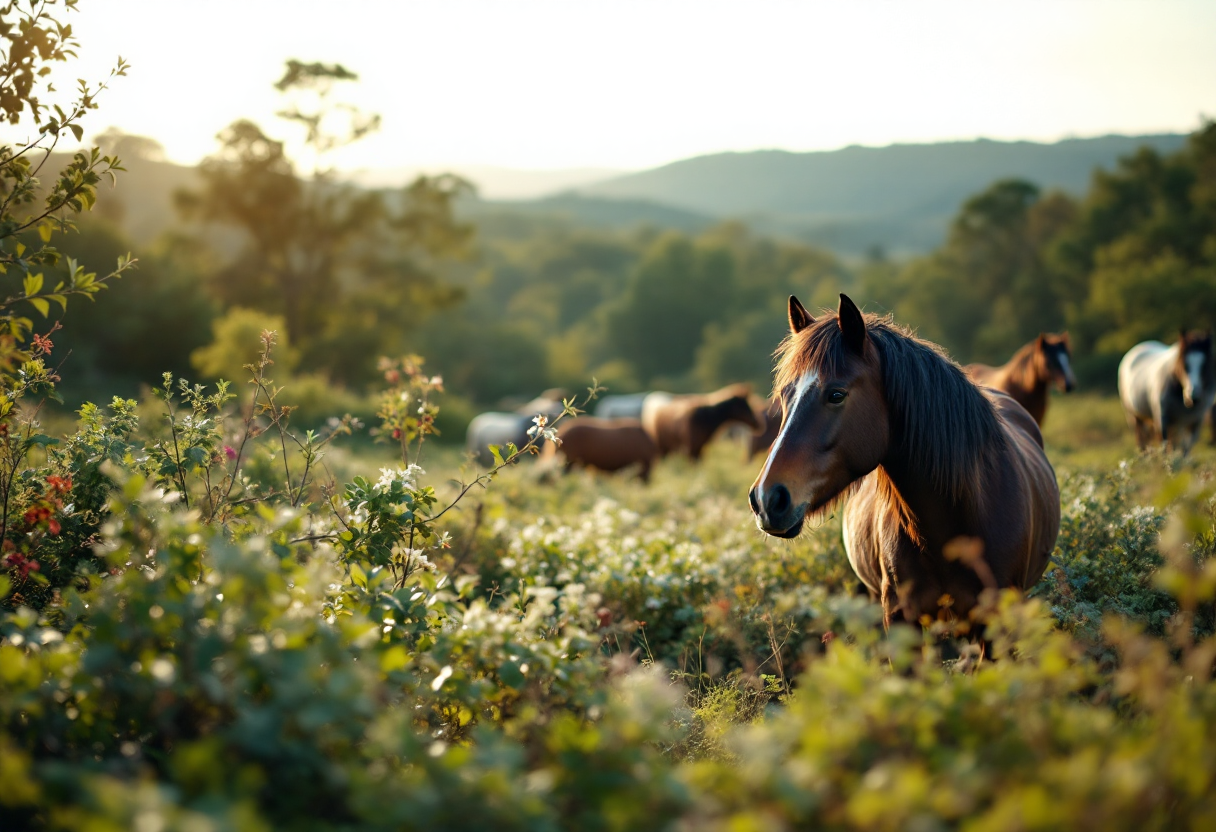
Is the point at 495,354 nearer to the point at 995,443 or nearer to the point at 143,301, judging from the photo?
the point at 143,301

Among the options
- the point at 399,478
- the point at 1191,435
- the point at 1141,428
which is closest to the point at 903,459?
the point at 399,478

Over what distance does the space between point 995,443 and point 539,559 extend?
3.28 m

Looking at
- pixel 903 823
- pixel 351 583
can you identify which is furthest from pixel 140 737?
pixel 903 823

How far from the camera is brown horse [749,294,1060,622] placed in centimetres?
279

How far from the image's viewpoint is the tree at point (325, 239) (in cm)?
2903

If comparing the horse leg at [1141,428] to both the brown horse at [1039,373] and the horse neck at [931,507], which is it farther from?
the horse neck at [931,507]

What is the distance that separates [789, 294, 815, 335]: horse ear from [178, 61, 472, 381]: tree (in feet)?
94.6

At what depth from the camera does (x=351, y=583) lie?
2816 mm

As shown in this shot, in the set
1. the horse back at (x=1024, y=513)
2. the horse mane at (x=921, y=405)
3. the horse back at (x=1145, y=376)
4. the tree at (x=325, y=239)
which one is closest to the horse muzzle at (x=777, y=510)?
the horse mane at (x=921, y=405)

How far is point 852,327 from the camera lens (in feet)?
9.55

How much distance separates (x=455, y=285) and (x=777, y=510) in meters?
33.8

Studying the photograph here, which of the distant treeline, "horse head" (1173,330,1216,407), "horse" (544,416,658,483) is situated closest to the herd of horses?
"horse head" (1173,330,1216,407)

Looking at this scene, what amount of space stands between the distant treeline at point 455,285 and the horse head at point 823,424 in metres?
16.6

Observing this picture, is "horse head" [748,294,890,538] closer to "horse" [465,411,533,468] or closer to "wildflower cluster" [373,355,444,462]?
"wildflower cluster" [373,355,444,462]
